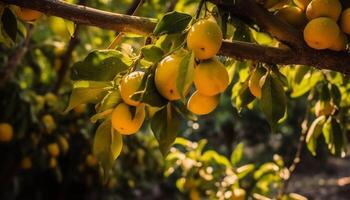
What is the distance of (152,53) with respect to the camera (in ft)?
3.09

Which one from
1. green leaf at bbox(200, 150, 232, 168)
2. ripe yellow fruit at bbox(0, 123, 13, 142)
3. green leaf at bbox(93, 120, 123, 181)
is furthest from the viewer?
ripe yellow fruit at bbox(0, 123, 13, 142)

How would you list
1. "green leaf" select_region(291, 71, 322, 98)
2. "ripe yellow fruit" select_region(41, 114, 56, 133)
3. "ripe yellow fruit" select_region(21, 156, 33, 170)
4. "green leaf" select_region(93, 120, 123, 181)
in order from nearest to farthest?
"green leaf" select_region(93, 120, 123, 181), "green leaf" select_region(291, 71, 322, 98), "ripe yellow fruit" select_region(41, 114, 56, 133), "ripe yellow fruit" select_region(21, 156, 33, 170)

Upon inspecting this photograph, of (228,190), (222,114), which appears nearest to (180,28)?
(228,190)

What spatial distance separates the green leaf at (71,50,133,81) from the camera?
38.5 inches

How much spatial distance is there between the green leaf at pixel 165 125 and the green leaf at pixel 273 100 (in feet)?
0.75

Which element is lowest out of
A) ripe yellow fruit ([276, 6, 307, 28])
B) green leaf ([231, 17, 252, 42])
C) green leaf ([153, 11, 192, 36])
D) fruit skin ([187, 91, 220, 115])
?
green leaf ([231, 17, 252, 42])

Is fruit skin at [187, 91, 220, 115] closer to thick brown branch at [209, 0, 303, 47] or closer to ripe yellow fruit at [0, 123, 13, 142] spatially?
thick brown branch at [209, 0, 303, 47]

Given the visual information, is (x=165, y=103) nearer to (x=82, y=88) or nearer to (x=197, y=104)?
(x=197, y=104)

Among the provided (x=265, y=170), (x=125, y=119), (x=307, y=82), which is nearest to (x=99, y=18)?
(x=125, y=119)

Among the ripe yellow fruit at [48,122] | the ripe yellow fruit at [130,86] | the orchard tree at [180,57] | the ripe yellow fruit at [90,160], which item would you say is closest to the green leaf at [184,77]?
the orchard tree at [180,57]

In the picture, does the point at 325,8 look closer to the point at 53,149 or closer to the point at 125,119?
the point at 125,119

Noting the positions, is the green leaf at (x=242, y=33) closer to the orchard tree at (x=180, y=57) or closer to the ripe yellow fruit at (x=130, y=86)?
the orchard tree at (x=180, y=57)

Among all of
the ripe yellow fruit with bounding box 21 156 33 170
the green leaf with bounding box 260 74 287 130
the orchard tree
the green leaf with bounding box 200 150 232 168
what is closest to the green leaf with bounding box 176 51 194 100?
the orchard tree

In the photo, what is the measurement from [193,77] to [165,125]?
18 centimetres
